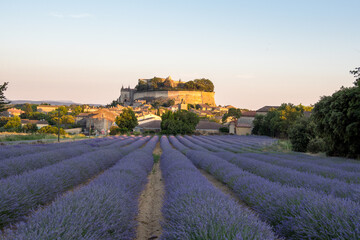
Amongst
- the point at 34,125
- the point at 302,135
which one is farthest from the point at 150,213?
the point at 34,125

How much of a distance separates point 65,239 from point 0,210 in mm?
2017

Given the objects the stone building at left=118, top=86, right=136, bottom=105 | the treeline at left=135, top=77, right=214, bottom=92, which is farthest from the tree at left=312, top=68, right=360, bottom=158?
the stone building at left=118, top=86, right=136, bottom=105

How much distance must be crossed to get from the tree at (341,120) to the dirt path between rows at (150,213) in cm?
1001

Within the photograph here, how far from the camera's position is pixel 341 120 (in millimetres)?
12492

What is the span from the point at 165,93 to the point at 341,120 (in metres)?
104

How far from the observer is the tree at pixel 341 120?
12.0 metres

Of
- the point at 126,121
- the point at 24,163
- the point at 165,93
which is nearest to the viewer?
the point at 24,163

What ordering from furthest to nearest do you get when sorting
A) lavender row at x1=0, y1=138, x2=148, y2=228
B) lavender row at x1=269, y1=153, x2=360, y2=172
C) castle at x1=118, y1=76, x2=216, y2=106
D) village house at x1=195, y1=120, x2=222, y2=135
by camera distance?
1. castle at x1=118, y1=76, x2=216, y2=106
2. village house at x1=195, y1=120, x2=222, y2=135
3. lavender row at x1=269, y1=153, x2=360, y2=172
4. lavender row at x1=0, y1=138, x2=148, y2=228

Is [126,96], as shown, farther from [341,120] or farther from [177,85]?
[341,120]

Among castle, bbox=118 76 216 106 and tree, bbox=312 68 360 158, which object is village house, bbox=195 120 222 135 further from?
castle, bbox=118 76 216 106

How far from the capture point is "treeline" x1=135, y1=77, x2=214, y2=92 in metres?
118

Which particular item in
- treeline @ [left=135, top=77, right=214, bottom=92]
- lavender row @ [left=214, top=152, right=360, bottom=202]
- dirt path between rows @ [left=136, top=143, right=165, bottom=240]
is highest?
treeline @ [left=135, top=77, right=214, bottom=92]

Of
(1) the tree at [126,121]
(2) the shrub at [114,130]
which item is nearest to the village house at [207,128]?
(1) the tree at [126,121]

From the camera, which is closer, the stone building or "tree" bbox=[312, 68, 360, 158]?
"tree" bbox=[312, 68, 360, 158]
